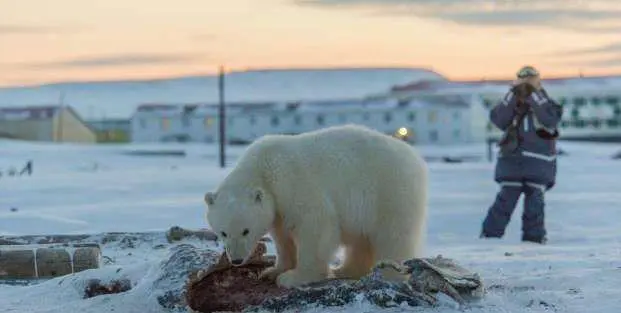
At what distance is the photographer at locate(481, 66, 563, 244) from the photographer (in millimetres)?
10055

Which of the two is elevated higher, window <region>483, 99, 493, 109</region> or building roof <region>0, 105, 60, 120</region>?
window <region>483, 99, 493, 109</region>

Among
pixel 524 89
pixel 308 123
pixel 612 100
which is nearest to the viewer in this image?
pixel 524 89

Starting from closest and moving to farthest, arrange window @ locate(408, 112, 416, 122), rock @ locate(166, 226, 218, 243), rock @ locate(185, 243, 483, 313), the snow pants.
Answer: rock @ locate(185, 243, 483, 313), rock @ locate(166, 226, 218, 243), the snow pants, window @ locate(408, 112, 416, 122)

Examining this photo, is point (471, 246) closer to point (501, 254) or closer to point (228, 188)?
point (501, 254)

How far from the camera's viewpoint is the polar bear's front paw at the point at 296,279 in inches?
223

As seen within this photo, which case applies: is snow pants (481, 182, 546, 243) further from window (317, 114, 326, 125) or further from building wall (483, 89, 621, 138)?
building wall (483, 89, 621, 138)

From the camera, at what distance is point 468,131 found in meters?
92.3

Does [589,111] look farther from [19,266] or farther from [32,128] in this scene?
[19,266]

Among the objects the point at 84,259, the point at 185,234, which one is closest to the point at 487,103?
the point at 185,234

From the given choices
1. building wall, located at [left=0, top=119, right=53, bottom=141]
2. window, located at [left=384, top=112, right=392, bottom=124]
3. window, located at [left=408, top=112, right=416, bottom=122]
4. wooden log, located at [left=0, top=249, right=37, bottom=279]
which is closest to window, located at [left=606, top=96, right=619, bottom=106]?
window, located at [left=408, top=112, right=416, bottom=122]

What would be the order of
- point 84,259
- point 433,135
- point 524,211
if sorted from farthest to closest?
point 433,135 < point 524,211 < point 84,259

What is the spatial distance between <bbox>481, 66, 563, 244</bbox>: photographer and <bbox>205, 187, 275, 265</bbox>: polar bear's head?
17.1 feet

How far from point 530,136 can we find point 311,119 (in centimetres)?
8063

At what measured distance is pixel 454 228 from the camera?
12805mm
